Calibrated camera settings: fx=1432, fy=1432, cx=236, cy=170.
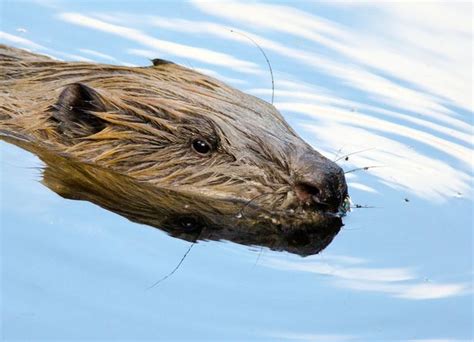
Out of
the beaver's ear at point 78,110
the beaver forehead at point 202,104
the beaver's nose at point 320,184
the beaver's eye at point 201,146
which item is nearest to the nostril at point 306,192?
the beaver's nose at point 320,184

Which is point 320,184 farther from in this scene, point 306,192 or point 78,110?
point 78,110

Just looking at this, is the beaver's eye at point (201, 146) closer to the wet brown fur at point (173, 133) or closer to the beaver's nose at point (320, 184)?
the wet brown fur at point (173, 133)

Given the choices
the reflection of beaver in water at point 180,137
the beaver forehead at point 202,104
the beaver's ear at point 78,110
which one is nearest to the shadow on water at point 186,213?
the reflection of beaver in water at point 180,137

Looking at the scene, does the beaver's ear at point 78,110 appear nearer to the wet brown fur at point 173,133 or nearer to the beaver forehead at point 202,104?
the wet brown fur at point 173,133

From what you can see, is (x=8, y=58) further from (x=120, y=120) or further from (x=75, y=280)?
(x=75, y=280)

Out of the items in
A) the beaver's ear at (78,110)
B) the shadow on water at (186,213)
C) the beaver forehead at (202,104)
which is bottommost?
the shadow on water at (186,213)

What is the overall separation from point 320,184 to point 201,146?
25.9 inches

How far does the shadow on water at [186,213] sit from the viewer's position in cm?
641

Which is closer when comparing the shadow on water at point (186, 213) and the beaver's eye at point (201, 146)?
the shadow on water at point (186, 213)

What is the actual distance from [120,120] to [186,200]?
51 centimetres

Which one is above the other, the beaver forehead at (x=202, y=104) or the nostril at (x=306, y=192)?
the beaver forehead at (x=202, y=104)

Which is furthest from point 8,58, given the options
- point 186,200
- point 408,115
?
point 408,115

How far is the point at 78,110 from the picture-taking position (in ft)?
22.6

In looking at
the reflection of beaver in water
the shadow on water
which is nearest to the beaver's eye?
the reflection of beaver in water
